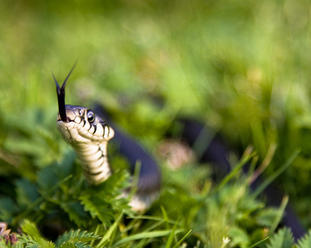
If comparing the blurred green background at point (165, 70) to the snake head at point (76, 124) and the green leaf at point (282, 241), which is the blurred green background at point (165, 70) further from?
the green leaf at point (282, 241)

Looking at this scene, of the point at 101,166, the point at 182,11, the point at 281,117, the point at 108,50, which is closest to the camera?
the point at 101,166

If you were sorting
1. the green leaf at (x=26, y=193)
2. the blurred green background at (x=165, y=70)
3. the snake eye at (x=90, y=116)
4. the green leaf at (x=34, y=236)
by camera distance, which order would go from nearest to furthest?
the green leaf at (x=34, y=236) → the snake eye at (x=90, y=116) → the green leaf at (x=26, y=193) → the blurred green background at (x=165, y=70)

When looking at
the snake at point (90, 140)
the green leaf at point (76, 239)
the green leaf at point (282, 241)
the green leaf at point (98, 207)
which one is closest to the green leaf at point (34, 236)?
the green leaf at point (76, 239)

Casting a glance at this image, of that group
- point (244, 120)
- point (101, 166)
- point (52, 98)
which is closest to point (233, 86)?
point (244, 120)

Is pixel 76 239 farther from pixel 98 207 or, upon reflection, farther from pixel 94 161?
pixel 94 161

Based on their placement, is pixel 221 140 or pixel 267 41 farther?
pixel 267 41

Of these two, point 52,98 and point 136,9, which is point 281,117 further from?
point 136,9
